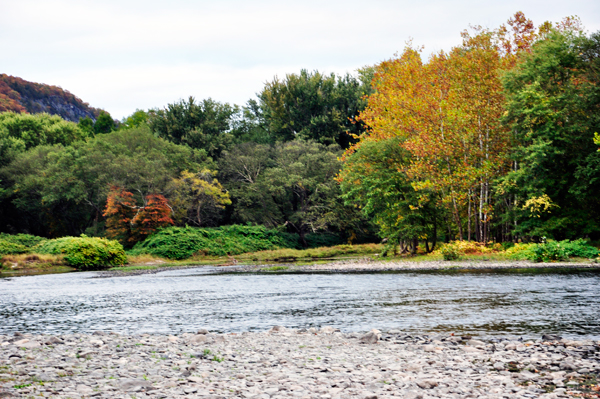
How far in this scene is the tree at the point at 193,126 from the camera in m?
59.7

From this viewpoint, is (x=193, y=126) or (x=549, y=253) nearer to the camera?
(x=549, y=253)

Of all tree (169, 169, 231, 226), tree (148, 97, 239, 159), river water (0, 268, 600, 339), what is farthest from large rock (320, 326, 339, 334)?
tree (148, 97, 239, 159)

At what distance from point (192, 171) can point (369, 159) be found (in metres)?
25.0

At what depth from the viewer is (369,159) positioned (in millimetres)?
35156

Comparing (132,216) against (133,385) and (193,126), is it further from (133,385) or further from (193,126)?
(133,385)

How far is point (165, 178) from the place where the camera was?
160ft

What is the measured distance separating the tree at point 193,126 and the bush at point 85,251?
73.6 ft

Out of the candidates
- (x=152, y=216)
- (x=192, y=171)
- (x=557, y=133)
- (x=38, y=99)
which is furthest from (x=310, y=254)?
(x=38, y=99)

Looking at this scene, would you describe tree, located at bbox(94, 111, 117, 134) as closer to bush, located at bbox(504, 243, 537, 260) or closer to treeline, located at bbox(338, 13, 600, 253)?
treeline, located at bbox(338, 13, 600, 253)

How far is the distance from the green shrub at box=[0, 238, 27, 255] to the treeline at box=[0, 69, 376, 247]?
7442 mm

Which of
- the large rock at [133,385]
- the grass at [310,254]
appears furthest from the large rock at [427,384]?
the grass at [310,254]

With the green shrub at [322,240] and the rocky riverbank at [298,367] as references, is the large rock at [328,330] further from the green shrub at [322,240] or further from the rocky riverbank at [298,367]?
the green shrub at [322,240]

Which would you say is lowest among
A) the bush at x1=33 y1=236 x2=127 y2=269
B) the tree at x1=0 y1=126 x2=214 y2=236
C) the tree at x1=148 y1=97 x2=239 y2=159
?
the bush at x1=33 y1=236 x2=127 y2=269

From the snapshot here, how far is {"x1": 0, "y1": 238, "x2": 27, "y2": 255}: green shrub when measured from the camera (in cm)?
3924
